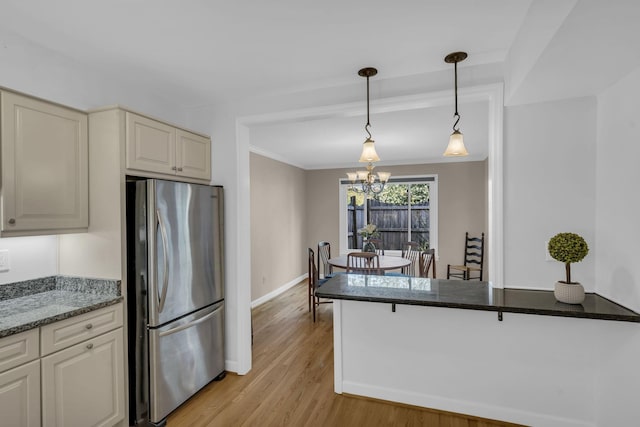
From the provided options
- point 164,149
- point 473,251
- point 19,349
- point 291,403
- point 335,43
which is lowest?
point 291,403

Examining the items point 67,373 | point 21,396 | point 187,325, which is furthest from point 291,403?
point 21,396

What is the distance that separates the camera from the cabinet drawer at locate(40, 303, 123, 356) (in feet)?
5.43

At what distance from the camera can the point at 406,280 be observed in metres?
Result: 2.55

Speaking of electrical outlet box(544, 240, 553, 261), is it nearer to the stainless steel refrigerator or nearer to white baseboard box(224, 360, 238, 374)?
the stainless steel refrigerator

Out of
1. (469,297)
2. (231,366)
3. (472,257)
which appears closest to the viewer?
(469,297)

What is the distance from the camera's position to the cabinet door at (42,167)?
1688mm

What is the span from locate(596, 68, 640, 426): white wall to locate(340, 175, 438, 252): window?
13.7 ft

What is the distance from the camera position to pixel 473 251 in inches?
228

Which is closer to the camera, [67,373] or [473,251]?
[67,373]

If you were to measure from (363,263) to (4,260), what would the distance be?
3546mm

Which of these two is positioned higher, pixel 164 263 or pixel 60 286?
pixel 164 263

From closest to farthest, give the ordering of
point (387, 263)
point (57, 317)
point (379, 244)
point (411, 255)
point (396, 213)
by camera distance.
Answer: point (57, 317), point (387, 263), point (411, 255), point (379, 244), point (396, 213)

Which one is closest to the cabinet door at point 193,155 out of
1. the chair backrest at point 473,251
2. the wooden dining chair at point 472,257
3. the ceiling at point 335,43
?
the ceiling at point 335,43

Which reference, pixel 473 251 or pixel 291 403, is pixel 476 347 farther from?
pixel 473 251
